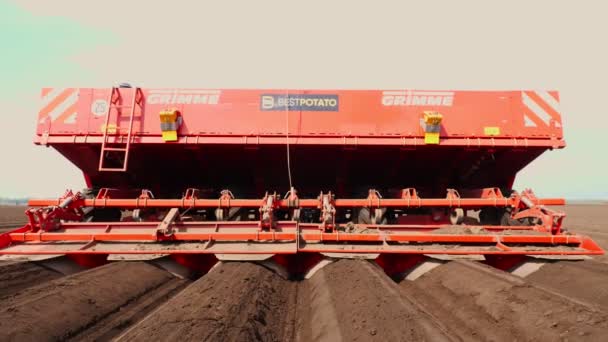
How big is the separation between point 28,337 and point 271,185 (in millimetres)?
3912

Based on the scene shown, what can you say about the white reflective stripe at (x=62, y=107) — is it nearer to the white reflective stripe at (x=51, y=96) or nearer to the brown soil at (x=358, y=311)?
the white reflective stripe at (x=51, y=96)

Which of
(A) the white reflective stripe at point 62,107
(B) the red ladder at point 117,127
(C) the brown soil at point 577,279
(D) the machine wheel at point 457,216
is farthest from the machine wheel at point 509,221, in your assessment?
(A) the white reflective stripe at point 62,107

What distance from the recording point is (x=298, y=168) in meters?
5.43

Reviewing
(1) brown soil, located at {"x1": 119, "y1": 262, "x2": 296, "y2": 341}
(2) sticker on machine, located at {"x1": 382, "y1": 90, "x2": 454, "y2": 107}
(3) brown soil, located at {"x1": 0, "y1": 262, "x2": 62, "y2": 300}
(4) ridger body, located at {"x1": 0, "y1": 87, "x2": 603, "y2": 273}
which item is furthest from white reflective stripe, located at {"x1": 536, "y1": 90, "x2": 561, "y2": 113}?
(3) brown soil, located at {"x1": 0, "y1": 262, "x2": 62, "y2": 300}

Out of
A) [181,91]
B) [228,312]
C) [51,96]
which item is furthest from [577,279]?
[51,96]

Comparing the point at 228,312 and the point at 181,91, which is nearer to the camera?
the point at 228,312

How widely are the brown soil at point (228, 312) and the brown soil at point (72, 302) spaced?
0.56 metres

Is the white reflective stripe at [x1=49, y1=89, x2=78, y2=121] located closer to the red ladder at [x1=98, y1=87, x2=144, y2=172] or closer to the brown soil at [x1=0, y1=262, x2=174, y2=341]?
the red ladder at [x1=98, y1=87, x2=144, y2=172]

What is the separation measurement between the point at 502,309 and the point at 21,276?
4581 millimetres

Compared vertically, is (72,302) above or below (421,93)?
below

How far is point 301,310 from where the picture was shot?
3.02 m

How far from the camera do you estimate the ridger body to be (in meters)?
3.99

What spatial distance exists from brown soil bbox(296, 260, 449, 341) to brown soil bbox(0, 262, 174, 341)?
5.25 ft

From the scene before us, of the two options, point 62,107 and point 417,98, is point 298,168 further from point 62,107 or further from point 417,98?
point 62,107
